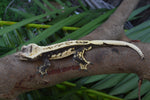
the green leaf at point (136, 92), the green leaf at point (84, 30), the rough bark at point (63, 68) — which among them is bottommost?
the green leaf at point (136, 92)

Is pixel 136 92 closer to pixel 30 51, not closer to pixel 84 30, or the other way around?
pixel 84 30

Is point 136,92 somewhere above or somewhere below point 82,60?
below

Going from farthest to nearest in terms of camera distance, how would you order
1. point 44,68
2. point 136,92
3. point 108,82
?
point 108,82
point 136,92
point 44,68

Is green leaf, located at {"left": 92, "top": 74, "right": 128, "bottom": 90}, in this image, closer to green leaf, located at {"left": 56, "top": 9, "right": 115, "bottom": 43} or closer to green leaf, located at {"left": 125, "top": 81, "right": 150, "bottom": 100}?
green leaf, located at {"left": 125, "top": 81, "right": 150, "bottom": 100}

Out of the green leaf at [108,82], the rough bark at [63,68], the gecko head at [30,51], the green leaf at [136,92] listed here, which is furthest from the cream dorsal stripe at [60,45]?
the green leaf at [136,92]

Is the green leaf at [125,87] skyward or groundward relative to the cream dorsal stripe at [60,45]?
groundward

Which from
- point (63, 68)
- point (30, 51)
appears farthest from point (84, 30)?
point (63, 68)

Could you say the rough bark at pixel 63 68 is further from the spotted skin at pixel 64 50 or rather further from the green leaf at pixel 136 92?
the green leaf at pixel 136 92

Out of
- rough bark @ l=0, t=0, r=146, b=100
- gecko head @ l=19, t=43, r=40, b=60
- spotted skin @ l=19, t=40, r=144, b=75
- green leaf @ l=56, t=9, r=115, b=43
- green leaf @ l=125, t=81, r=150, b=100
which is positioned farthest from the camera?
green leaf @ l=56, t=9, r=115, b=43

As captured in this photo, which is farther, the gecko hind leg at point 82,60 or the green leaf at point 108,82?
the green leaf at point 108,82

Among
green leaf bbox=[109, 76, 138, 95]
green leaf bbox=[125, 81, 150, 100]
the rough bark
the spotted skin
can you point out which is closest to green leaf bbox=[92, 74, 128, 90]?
green leaf bbox=[109, 76, 138, 95]
